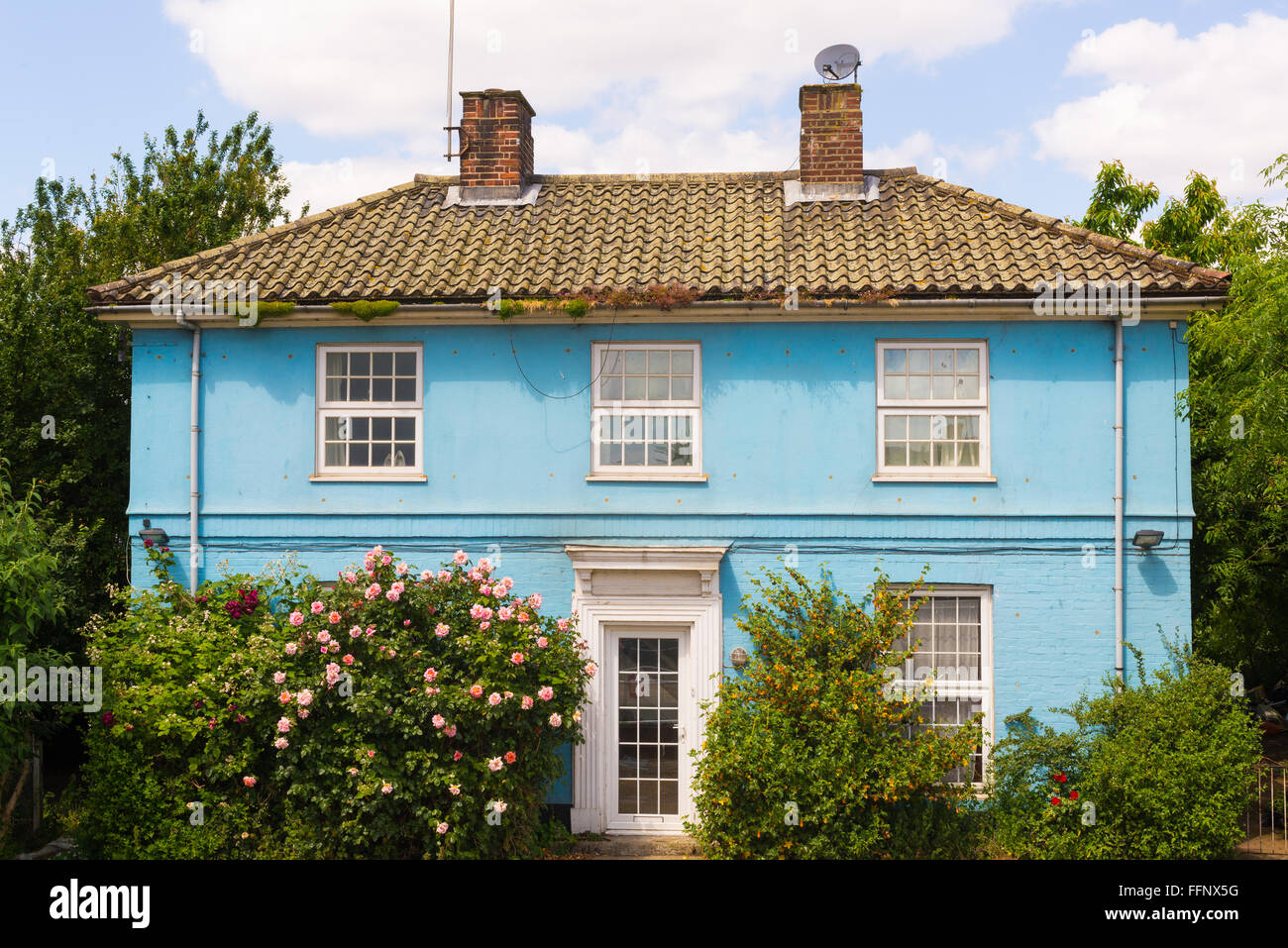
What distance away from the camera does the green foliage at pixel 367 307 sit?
11.2 metres

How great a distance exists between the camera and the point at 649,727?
11336 mm

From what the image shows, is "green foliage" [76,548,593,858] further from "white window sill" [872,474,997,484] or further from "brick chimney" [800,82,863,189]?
"brick chimney" [800,82,863,189]

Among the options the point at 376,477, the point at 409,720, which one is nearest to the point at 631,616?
the point at 409,720

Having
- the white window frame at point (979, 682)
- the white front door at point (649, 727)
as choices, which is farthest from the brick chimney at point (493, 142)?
the white window frame at point (979, 682)

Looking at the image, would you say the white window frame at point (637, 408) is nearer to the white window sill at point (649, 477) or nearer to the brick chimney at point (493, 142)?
the white window sill at point (649, 477)

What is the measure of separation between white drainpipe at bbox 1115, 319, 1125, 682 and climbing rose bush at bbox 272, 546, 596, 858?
5.67 metres

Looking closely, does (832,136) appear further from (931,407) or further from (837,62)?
(931,407)

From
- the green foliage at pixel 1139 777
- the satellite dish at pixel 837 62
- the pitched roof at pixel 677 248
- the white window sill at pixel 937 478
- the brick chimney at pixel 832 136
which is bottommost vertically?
the green foliage at pixel 1139 777

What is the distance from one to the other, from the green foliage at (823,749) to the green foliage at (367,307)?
201 inches

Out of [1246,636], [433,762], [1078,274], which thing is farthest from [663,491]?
[1246,636]

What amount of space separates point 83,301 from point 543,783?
422 inches

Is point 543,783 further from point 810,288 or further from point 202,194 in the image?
point 202,194

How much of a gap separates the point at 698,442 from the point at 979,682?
394cm

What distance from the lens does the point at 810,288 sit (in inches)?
435
